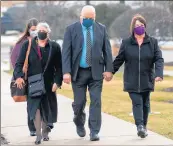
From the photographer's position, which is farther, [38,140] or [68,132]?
[68,132]

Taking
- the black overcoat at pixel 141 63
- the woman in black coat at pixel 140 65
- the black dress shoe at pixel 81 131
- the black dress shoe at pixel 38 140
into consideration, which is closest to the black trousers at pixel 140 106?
the woman in black coat at pixel 140 65

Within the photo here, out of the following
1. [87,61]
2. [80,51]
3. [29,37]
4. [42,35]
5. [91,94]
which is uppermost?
[42,35]

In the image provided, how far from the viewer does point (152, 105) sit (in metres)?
12.9

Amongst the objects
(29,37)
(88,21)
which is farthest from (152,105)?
(88,21)

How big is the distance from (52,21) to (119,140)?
20.8 m

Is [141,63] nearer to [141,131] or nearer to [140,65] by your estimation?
[140,65]

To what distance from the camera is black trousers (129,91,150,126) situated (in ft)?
29.7

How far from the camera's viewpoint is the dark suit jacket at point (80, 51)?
890 centimetres

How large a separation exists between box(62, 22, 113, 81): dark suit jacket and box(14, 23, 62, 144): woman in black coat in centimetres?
21

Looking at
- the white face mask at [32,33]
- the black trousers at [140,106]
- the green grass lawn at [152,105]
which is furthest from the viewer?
the green grass lawn at [152,105]

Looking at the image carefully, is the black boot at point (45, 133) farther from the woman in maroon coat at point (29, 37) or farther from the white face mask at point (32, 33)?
the white face mask at point (32, 33)

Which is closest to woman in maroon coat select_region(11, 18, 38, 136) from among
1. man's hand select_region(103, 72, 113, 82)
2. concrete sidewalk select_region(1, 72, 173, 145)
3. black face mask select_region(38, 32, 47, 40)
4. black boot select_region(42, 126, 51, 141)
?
concrete sidewalk select_region(1, 72, 173, 145)

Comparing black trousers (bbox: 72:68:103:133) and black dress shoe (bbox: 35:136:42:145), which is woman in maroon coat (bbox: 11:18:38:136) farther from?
black trousers (bbox: 72:68:103:133)

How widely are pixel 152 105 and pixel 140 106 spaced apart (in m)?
3.84
